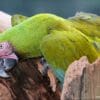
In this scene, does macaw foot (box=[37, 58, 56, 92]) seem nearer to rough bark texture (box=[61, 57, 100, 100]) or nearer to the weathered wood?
the weathered wood

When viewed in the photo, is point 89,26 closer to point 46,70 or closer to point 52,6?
point 46,70

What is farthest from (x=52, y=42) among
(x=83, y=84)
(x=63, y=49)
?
(x=83, y=84)

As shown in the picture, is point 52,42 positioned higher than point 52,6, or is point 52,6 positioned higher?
point 52,42

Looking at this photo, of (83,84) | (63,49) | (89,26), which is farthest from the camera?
(89,26)

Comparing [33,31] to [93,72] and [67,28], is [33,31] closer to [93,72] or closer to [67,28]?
[67,28]

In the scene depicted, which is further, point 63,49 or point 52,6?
point 52,6

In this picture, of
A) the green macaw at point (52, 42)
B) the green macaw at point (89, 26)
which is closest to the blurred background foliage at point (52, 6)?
the green macaw at point (89, 26)

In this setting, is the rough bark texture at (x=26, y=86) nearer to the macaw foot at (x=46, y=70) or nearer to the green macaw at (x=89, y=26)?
the macaw foot at (x=46, y=70)
